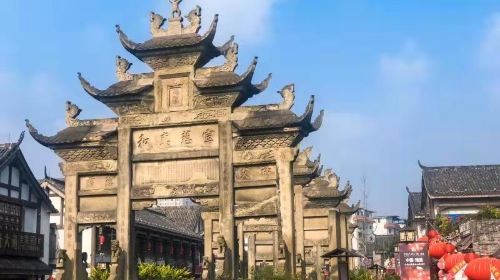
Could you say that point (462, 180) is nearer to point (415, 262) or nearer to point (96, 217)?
point (415, 262)

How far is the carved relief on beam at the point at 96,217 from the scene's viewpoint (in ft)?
69.3

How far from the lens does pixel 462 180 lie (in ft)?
203

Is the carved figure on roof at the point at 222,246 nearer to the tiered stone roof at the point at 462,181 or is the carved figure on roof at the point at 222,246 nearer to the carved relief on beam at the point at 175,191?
the carved relief on beam at the point at 175,191

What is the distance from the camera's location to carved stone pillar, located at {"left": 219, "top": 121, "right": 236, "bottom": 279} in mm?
19797

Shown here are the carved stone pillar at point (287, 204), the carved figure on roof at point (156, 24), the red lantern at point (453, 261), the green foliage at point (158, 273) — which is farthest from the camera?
the red lantern at point (453, 261)

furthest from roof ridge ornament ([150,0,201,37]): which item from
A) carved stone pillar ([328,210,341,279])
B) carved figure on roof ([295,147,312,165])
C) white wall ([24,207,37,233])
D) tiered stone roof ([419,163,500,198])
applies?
tiered stone roof ([419,163,500,198])

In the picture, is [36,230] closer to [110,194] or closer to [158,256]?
[158,256]

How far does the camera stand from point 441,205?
58.7 meters

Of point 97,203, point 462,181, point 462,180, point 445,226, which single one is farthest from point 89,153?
point 462,180

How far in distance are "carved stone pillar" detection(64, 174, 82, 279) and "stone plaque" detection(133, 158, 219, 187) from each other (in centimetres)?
225

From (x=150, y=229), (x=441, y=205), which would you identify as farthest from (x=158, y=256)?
(x=441, y=205)

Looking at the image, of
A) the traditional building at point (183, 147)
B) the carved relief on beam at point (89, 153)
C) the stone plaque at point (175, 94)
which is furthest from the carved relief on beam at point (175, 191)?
the stone plaque at point (175, 94)

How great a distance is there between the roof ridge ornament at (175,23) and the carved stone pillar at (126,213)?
3.92 metres

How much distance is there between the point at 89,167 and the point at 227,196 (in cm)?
519
